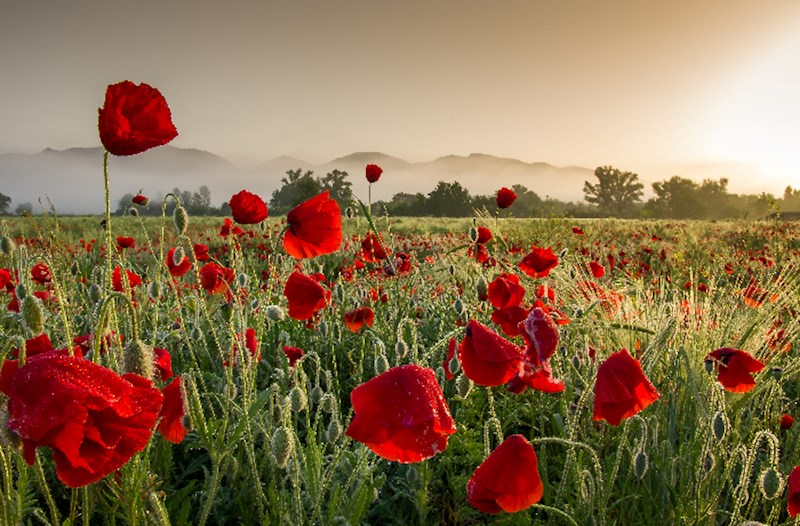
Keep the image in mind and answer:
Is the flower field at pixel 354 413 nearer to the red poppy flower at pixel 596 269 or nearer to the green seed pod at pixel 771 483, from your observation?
the green seed pod at pixel 771 483

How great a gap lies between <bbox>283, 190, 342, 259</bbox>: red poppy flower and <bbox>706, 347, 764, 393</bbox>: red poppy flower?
3.54ft

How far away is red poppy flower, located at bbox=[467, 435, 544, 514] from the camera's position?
1.03 meters

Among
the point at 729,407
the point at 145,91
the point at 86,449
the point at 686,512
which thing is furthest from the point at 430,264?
the point at 86,449

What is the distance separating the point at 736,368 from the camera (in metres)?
1.58

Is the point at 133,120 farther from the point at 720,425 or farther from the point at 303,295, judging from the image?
the point at 720,425

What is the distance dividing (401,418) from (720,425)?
94cm

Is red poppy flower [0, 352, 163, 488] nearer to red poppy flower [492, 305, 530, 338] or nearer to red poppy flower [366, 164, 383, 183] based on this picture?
red poppy flower [492, 305, 530, 338]

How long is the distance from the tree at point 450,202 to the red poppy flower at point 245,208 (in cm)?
4567

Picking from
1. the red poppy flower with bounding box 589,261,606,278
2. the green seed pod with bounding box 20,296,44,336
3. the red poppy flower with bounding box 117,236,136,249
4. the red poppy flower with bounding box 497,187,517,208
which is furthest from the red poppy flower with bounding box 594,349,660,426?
the red poppy flower with bounding box 117,236,136,249

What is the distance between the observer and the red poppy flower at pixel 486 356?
1.11m

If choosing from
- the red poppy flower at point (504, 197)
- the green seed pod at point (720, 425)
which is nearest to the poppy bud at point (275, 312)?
the green seed pod at point (720, 425)

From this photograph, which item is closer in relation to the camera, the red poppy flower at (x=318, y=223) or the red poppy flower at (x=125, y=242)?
the red poppy flower at (x=318, y=223)

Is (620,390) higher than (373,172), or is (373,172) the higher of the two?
(373,172)

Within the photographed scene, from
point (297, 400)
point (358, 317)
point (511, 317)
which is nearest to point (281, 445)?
point (297, 400)
